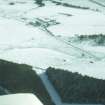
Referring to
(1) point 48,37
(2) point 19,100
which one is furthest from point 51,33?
(2) point 19,100

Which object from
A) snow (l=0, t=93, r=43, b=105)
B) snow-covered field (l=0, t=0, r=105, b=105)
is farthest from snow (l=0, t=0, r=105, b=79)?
snow (l=0, t=93, r=43, b=105)

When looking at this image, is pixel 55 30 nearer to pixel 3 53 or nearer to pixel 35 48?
pixel 35 48

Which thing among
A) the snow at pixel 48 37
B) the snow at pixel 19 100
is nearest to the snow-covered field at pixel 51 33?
the snow at pixel 48 37

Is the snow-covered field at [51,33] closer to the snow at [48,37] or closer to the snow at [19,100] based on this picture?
the snow at [48,37]

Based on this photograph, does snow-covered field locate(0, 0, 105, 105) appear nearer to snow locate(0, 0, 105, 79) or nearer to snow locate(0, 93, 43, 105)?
snow locate(0, 0, 105, 79)

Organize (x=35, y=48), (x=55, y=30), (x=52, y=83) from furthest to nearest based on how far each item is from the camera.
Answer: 1. (x=55, y=30)
2. (x=35, y=48)
3. (x=52, y=83)

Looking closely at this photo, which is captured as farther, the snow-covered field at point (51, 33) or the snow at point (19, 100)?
the snow-covered field at point (51, 33)

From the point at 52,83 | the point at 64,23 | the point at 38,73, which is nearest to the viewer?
the point at 52,83

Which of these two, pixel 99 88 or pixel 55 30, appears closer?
pixel 99 88

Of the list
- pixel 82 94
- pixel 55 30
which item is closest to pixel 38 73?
pixel 82 94

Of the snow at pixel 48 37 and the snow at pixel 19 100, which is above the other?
the snow at pixel 19 100

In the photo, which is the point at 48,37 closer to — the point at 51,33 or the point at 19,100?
the point at 51,33
